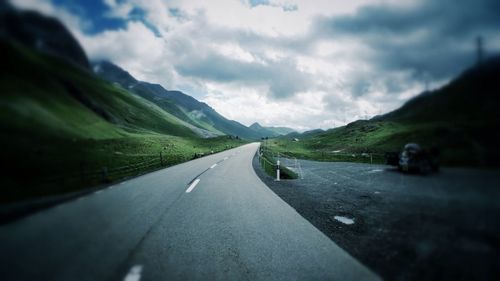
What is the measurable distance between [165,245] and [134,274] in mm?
1248

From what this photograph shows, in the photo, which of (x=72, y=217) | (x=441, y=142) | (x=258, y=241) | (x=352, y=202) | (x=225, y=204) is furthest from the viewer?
(x=352, y=202)

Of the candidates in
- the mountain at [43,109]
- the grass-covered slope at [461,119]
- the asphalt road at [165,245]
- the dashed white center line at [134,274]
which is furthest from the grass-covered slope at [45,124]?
the grass-covered slope at [461,119]

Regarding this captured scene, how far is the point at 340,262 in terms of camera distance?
4426 mm

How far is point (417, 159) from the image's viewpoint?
2059 mm

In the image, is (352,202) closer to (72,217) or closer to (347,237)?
(347,237)

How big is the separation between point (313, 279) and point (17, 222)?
12.8ft

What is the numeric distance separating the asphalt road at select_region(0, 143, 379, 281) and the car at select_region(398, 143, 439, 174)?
2.68 m

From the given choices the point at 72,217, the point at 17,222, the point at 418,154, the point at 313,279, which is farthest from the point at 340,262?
the point at 17,222

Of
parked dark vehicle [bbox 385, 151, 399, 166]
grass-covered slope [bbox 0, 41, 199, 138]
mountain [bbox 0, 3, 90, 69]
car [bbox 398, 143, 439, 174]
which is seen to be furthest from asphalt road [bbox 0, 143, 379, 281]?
car [bbox 398, 143, 439, 174]

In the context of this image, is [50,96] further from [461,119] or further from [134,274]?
[461,119]

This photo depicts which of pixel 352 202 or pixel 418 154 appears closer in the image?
pixel 418 154

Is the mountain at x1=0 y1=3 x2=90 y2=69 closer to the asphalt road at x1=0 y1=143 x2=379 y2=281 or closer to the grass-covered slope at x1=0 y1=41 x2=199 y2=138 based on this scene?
the grass-covered slope at x1=0 y1=41 x2=199 y2=138

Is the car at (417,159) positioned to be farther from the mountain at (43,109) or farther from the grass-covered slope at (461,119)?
the mountain at (43,109)

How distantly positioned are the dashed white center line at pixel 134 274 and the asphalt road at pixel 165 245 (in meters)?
0.01
